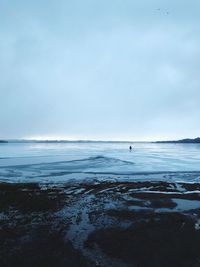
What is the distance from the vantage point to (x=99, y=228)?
7781mm

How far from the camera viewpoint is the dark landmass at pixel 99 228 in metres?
5.82

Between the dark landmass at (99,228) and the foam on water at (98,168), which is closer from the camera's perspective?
the dark landmass at (99,228)

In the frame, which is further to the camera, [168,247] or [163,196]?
[163,196]

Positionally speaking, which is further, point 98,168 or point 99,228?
point 98,168

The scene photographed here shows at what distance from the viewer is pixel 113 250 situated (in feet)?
20.6

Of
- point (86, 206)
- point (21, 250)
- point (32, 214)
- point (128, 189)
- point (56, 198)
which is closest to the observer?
point (21, 250)

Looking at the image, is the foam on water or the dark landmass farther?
the foam on water

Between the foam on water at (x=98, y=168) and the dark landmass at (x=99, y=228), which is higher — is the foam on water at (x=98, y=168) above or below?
below

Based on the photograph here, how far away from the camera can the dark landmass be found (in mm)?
5816

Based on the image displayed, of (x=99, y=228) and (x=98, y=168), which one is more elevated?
(x=99, y=228)

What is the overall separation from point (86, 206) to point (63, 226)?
254 centimetres

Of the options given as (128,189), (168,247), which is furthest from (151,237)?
(128,189)

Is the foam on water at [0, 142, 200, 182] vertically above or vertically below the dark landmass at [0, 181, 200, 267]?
below

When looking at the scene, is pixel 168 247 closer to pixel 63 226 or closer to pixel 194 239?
pixel 194 239
